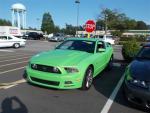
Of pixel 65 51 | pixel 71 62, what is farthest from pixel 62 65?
pixel 65 51

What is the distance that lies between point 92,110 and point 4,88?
285 cm

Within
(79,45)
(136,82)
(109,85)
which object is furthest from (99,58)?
(136,82)

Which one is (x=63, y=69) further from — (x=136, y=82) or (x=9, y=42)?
(x=9, y=42)

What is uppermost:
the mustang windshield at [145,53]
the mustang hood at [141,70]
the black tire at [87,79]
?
the mustang windshield at [145,53]

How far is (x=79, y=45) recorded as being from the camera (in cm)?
898

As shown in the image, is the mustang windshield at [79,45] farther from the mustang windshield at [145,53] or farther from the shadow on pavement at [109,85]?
the mustang windshield at [145,53]

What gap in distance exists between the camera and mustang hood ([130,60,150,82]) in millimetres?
5698

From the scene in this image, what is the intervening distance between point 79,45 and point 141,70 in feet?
10.8

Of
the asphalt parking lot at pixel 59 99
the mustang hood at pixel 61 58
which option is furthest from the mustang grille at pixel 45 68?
the asphalt parking lot at pixel 59 99

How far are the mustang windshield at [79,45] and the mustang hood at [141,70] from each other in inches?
90.5

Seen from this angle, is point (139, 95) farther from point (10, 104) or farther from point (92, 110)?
point (10, 104)

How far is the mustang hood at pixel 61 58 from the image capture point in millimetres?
7172

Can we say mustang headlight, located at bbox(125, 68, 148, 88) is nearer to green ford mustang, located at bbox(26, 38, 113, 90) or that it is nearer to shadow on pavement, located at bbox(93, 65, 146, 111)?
shadow on pavement, located at bbox(93, 65, 146, 111)

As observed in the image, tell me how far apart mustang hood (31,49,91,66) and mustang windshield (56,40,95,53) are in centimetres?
49
